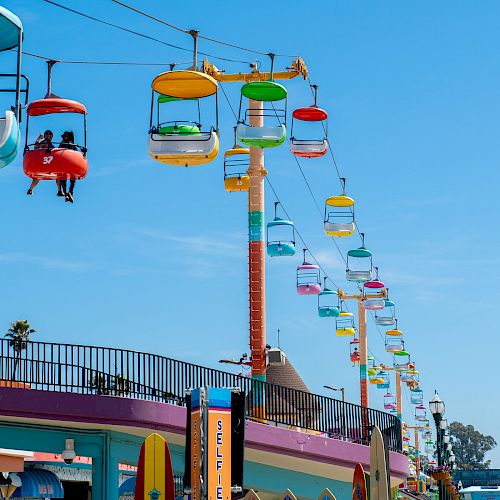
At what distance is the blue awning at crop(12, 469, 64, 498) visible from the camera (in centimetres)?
2909

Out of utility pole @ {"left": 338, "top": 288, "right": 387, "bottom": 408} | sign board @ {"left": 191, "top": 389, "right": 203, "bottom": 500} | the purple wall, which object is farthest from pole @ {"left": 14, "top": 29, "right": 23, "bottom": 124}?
utility pole @ {"left": 338, "top": 288, "right": 387, "bottom": 408}

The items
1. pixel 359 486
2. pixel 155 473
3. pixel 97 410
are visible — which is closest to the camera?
pixel 155 473

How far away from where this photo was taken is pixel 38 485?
29.6 m

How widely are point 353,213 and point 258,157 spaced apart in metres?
6.25

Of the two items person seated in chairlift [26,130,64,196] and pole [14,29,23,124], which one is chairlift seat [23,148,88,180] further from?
pole [14,29,23,124]

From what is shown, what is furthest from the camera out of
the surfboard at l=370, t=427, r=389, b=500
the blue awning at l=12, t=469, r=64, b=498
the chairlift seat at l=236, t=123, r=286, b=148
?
the blue awning at l=12, t=469, r=64, b=498

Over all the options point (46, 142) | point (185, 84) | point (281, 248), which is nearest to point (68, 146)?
point (46, 142)

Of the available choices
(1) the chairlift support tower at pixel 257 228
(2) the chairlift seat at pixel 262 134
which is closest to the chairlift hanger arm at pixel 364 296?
(1) the chairlift support tower at pixel 257 228

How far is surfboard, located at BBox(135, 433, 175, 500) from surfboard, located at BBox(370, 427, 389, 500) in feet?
12.6

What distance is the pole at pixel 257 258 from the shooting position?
2933cm

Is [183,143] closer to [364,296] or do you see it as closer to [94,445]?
[94,445]

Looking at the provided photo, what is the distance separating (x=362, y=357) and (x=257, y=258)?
22741 millimetres

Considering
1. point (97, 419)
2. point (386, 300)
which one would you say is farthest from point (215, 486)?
point (386, 300)

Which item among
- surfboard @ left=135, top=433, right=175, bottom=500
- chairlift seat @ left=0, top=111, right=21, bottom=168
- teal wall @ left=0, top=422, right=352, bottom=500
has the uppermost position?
chairlift seat @ left=0, top=111, right=21, bottom=168
